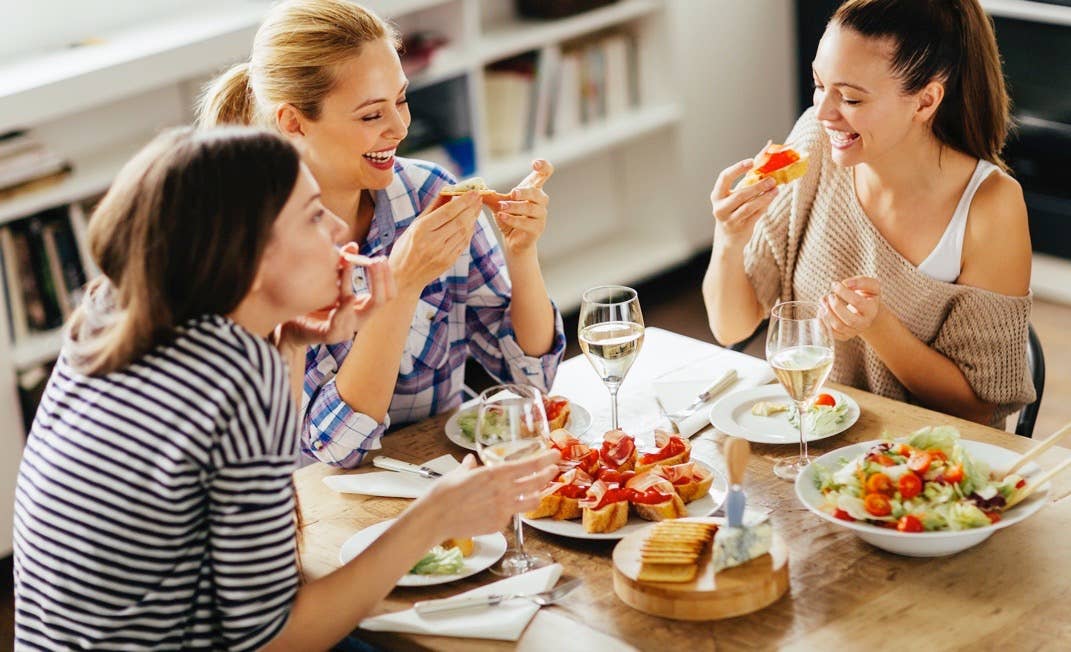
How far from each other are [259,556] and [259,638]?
0.10m

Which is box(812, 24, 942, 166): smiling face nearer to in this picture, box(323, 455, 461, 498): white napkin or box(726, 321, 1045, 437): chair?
box(726, 321, 1045, 437): chair

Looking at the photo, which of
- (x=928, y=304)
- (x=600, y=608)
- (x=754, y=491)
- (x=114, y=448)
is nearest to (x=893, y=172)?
(x=928, y=304)

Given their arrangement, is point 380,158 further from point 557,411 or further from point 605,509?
point 605,509

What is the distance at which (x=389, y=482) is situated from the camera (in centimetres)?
191

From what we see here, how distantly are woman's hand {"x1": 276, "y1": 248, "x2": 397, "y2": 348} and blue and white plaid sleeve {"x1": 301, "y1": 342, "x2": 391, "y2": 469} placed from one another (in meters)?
0.19

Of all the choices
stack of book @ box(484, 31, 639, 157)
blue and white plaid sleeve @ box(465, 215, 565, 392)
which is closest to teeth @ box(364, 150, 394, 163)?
blue and white plaid sleeve @ box(465, 215, 565, 392)

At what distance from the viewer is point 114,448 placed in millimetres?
1457

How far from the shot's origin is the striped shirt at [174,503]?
4.75 feet

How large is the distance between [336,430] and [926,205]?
106 cm

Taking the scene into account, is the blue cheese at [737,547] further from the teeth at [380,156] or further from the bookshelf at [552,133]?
the bookshelf at [552,133]

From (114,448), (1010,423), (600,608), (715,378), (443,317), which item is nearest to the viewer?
(114,448)

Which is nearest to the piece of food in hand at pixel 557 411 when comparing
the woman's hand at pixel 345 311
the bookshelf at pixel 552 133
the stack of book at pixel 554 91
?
the woman's hand at pixel 345 311

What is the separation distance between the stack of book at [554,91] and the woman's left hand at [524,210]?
7.28 feet

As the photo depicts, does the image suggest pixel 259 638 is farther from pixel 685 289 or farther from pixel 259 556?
pixel 685 289
